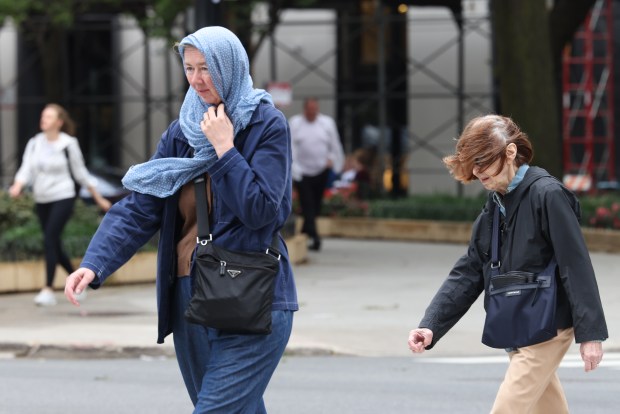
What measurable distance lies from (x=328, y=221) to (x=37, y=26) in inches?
366

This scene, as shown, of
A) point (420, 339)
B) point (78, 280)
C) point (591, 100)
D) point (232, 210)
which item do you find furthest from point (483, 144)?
point (591, 100)

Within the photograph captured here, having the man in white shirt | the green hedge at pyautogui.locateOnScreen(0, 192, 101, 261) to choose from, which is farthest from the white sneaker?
the man in white shirt

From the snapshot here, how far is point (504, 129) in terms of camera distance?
15.4ft

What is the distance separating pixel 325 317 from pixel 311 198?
587 centimetres

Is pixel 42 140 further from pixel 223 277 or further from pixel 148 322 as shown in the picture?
pixel 223 277

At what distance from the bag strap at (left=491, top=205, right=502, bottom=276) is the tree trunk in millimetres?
13014

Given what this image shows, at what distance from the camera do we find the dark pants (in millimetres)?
16953

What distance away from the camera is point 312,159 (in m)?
17.0

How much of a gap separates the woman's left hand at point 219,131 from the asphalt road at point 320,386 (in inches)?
133

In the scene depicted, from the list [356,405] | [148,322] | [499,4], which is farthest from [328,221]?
[356,405]

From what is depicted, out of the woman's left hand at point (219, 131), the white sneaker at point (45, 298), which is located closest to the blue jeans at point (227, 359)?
the woman's left hand at point (219, 131)

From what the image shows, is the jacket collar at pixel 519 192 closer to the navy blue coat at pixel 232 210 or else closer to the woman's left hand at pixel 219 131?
the navy blue coat at pixel 232 210

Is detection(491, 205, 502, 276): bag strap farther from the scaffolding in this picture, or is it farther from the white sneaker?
the scaffolding

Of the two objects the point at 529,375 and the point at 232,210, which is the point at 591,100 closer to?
the point at 529,375
